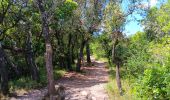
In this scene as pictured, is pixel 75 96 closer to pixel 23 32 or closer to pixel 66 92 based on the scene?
pixel 66 92

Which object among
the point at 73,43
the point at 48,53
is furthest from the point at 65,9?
the point at 73,43

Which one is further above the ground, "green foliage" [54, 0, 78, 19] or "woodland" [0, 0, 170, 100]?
"green foliage" [54, 0, 78, 19]

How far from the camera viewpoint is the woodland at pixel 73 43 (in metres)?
12.1

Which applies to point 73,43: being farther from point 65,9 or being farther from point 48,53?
point 48,53

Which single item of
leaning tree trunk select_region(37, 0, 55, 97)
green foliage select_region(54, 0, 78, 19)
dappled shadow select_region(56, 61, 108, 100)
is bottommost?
dappled shadow select_region(56, 61, 108, 100)

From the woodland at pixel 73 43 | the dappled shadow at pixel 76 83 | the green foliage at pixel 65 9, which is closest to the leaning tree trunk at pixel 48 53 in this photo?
the woodland at pixel 73 43

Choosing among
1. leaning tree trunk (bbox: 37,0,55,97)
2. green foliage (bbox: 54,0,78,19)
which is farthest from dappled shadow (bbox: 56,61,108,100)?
green foliage (bbox: 54,0,78,19)

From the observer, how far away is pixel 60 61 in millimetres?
30766

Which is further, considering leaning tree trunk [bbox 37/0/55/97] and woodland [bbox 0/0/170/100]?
leaning tree trunk [bbox 37/0/55/97]

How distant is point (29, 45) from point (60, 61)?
33.5 ft

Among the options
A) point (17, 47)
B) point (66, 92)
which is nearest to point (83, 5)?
point (17, 47)

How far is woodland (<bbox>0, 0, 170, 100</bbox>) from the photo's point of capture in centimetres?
1205

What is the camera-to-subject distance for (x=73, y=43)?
31.9 meters

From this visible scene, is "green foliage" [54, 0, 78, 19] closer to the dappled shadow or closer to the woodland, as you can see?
the woodland
